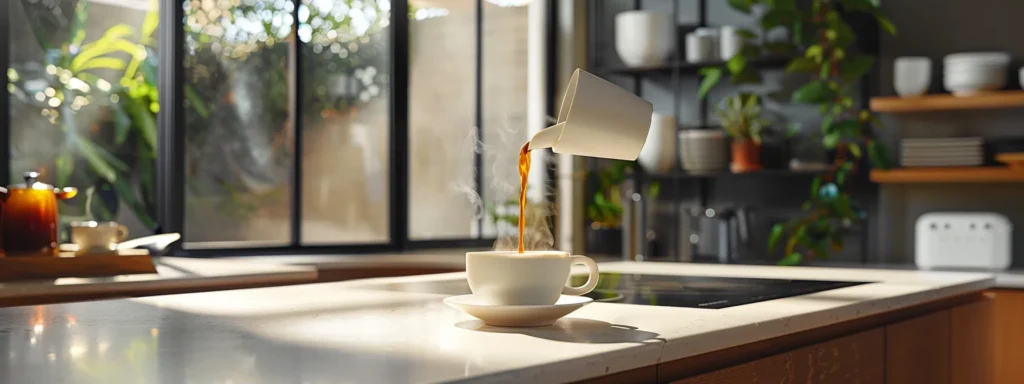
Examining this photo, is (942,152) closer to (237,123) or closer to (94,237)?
(237,123)

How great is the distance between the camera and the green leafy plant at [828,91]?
4.12 m

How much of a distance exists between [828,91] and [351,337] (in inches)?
134

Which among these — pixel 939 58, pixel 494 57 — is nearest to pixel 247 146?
pixel 494 57

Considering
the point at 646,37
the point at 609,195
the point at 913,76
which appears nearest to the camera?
the point at 913,76

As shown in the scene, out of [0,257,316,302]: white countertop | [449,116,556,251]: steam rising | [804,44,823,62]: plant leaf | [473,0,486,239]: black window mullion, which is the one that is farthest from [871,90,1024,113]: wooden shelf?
[0,257,316,302]: white countertop

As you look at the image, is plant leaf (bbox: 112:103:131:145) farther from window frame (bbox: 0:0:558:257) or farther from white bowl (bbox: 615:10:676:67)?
white bowl (bbox: 615:10:676:67)

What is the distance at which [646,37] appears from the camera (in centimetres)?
471

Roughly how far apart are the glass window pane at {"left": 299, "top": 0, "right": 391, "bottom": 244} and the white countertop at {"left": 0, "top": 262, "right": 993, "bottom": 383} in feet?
9.23

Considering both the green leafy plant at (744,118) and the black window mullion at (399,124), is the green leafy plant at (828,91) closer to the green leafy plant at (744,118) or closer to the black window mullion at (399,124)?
the green leafy plant at (744,118)

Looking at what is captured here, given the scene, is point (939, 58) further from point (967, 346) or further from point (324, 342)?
point (324, 342)

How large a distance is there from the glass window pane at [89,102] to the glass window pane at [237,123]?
0.17 meters

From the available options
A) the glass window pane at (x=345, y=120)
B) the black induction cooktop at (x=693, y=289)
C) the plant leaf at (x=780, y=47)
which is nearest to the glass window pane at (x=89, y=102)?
the glass window pane at (x=345, y=120)

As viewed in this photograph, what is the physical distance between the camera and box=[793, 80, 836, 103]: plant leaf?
4.15m

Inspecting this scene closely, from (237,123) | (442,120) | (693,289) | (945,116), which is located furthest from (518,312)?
(442,120)
